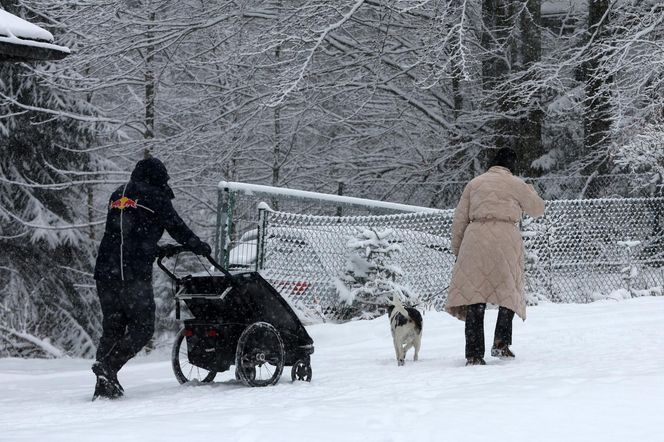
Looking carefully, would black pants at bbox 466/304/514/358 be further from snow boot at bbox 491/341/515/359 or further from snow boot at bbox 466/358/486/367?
snow boot at bbox 491/341/515/359

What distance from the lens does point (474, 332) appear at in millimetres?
8211

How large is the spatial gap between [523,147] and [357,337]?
855cm

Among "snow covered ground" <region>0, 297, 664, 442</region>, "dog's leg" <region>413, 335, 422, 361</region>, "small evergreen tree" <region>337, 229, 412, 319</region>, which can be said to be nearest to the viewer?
"snow covered ground" <region>0, 297, 664, 442</region>

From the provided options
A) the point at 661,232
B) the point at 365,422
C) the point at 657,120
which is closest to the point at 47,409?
the point at 365,422

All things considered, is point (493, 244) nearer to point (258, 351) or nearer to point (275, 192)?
point (258, 351)

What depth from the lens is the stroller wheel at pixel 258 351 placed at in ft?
23.9

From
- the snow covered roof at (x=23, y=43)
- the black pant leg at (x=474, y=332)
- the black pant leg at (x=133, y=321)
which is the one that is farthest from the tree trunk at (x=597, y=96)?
the black pant leg at (x=133, y=321)

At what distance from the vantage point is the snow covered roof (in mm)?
7582

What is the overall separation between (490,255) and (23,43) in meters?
3.94

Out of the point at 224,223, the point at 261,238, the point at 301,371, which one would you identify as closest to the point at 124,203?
the point at 301,371

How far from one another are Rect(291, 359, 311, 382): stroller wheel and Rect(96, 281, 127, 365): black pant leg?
134 centimetres

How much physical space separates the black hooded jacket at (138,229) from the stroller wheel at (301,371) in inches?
49.6

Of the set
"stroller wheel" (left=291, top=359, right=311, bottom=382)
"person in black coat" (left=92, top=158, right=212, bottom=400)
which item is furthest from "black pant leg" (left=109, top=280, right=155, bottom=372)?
"stroller wheel" (left=291, top=359, right=311, bottom=382)

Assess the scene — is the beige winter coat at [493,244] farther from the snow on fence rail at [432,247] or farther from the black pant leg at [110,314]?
the snow on fence rail at [432,247]
